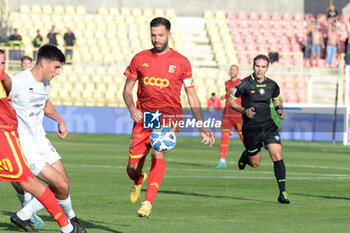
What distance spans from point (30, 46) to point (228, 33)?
34.0 feet

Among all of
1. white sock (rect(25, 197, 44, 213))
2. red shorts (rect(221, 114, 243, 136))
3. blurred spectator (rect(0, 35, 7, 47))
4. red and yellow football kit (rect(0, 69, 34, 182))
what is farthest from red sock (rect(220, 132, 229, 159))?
blurred spectator (rect(0, 35, 7, 47))

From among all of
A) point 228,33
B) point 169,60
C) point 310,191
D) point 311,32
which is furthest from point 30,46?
point 169,60

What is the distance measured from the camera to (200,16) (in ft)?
143

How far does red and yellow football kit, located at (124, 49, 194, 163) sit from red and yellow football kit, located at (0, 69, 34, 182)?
2.37 m

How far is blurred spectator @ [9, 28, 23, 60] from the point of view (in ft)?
112

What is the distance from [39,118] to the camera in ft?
27.6

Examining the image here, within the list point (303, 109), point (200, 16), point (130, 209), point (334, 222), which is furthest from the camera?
point (200, 16)

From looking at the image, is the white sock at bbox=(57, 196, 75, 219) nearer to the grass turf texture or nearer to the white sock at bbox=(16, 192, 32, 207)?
the grass turf texture

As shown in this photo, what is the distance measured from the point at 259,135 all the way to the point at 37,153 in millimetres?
5011

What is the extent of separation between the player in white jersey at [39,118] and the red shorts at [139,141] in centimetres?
132

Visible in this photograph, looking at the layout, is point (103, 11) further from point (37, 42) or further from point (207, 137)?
point (207, 137)

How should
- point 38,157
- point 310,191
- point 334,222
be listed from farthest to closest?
point 310,191 < point 334,222 < point 38,157

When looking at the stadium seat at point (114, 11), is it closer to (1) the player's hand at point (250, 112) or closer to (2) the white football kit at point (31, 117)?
(1) the player's hand at point (250, 112)

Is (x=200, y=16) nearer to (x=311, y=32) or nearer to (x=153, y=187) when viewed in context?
(x=311, y=32)
